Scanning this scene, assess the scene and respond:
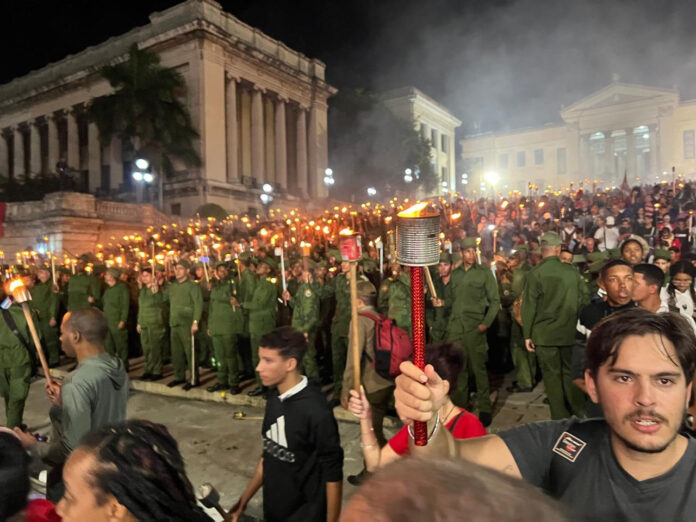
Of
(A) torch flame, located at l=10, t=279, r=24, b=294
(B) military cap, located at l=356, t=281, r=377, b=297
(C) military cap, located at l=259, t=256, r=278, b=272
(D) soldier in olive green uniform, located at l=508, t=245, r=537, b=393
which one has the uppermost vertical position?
(C) military cap, located at l=259, t=256, r=278, b=272

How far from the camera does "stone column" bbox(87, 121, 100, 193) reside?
1729 inches

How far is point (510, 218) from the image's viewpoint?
50.5ft

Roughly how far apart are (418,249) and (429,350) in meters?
1.81

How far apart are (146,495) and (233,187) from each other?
37.2 metres

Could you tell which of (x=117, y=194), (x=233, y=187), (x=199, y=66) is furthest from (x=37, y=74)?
(x=233, y=187)

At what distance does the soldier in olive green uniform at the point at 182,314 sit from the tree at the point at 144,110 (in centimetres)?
2710

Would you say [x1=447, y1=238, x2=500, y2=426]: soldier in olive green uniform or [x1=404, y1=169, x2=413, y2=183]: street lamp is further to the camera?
[x1=404, y1=169, x2=413, y2=183]: street lamp

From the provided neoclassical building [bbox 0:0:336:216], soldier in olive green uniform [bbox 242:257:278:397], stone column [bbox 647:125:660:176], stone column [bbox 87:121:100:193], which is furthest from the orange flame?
stone column [bbox 647:125:660:176]

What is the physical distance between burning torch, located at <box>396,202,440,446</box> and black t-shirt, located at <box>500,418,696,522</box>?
0.62 meters

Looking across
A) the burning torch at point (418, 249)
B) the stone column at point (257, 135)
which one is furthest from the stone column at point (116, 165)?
the burning torch at point (418, 249)

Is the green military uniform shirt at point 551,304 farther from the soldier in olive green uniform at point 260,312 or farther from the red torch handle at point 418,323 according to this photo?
the red torch handle at point 418,323

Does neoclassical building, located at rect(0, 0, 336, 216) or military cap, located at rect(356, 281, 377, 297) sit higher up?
neoclassical building, located at rect(0, 0, 336, 216)

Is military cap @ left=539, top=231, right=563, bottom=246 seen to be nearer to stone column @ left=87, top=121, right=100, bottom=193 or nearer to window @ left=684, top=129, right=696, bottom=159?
stone column @ left=87, top=121, right=100, bottom=193

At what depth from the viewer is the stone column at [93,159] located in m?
43.9
